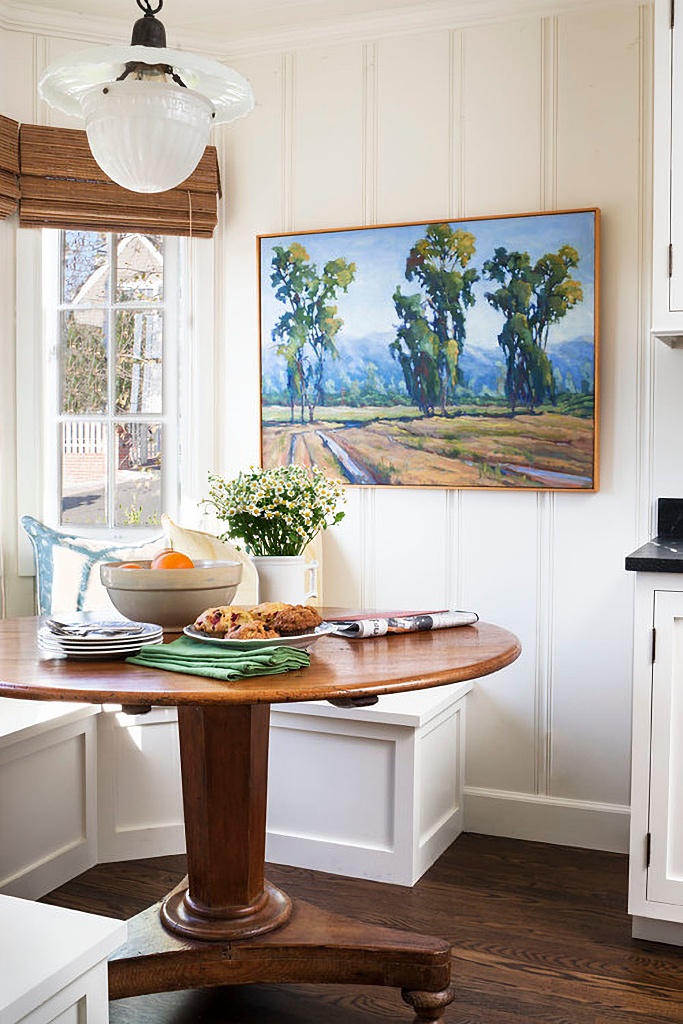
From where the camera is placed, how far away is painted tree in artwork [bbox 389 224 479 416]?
10.9 ft

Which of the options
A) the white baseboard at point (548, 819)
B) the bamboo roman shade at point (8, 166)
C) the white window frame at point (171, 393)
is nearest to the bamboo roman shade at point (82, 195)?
the bamboo roman shade at point (8, 166)

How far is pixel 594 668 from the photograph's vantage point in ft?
10.6

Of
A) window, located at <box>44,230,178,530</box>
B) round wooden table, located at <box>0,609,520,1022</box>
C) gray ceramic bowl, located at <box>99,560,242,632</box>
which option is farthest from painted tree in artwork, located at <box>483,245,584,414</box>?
gray ceramic bowl, located at <box>99,560,242,632</box>

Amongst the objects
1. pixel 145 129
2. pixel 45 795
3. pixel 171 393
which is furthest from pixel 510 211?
pixel 45 795

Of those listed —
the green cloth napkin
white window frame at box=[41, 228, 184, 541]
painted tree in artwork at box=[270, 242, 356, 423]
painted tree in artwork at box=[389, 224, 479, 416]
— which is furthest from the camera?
white window frame at box=[41, 228, 184, 541]

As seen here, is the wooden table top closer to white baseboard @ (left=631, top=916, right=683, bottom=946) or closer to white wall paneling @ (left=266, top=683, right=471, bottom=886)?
white wall paneling @ (left=266, top=683, right=471, bottom=886)

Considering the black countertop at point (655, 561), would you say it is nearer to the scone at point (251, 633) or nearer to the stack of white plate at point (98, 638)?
the scone at point (251, 633)

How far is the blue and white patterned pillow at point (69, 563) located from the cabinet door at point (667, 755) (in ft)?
5.32

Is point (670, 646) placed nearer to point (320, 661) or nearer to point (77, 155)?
point (320, 661)

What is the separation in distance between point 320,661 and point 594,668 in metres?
1.64

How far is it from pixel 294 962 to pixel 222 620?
75cm

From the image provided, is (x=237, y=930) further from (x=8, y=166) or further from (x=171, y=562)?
(x=8, y=166)

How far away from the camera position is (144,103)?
197 centimetres

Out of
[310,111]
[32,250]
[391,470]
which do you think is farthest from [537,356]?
[32,250]
